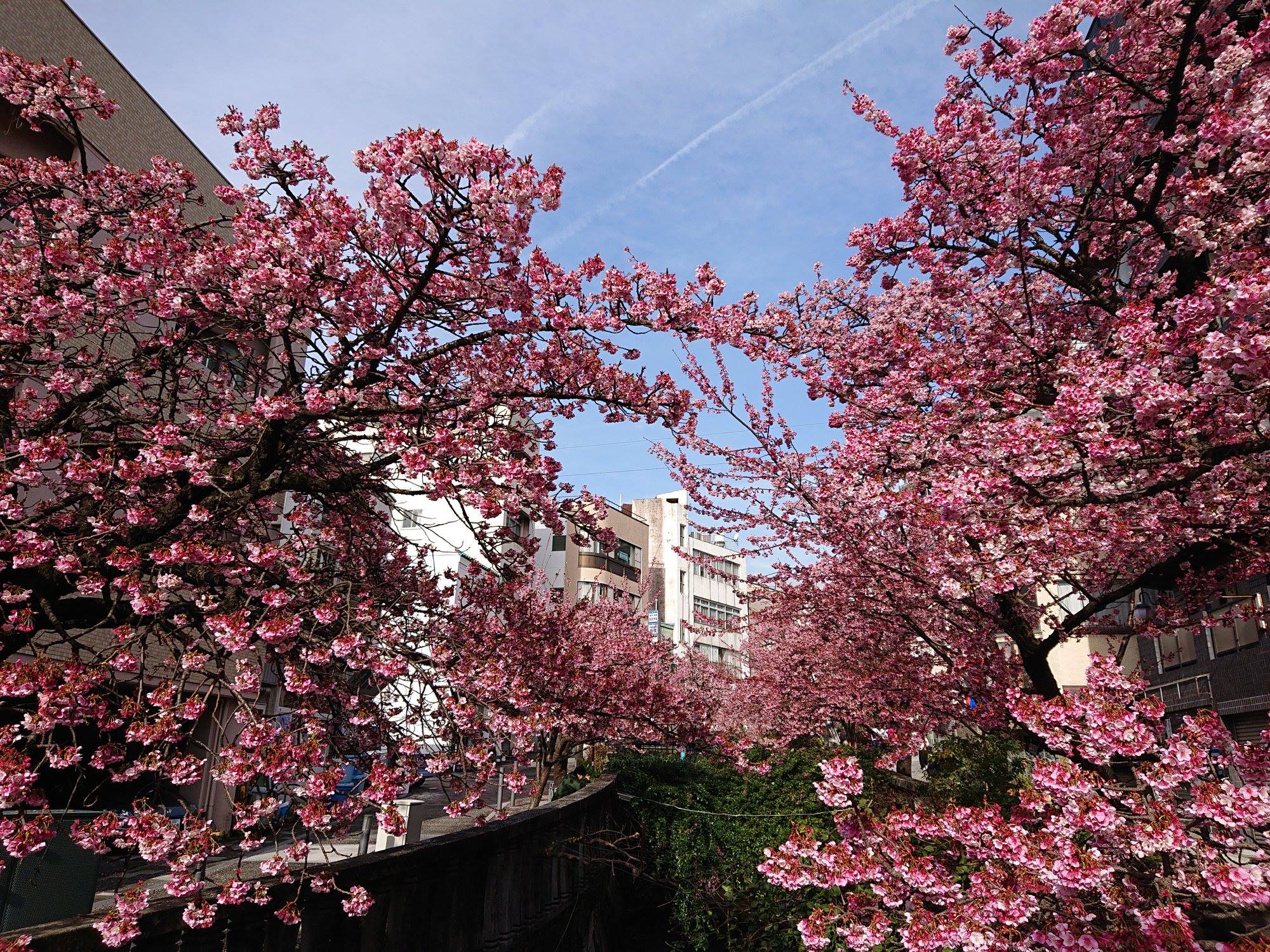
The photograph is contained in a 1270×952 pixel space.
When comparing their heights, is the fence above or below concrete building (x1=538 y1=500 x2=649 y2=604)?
below

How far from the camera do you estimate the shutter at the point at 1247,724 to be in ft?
63.9

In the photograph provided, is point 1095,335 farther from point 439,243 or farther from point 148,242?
point 148,242

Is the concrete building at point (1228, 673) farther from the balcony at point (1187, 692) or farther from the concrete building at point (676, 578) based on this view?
the concrete building at point (676, 578)

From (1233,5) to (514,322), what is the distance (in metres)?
6.13

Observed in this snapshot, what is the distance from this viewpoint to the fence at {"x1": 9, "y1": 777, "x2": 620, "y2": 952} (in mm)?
3758

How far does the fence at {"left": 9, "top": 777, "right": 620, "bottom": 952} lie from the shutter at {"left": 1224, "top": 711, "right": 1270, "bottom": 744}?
17.9m

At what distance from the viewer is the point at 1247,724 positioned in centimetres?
2036

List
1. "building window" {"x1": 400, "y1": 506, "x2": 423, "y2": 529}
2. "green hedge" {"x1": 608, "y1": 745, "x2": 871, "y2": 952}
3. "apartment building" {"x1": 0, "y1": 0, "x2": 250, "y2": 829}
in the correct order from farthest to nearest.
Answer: "apartment building" {"x1": 0, "y1": 0, "x2": 250, "y2": 829} → "green hedge" {"x1": 608, "y1": 745, "x2": 871, "y2": 952} → "building window" {"x1": 400, "y1": 506, "x2": 423, "y2": 529}

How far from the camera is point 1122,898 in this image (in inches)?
162

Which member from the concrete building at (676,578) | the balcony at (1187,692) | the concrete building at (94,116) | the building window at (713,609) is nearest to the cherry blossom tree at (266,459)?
the concrete building at (94,116)

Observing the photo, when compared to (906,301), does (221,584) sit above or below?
below

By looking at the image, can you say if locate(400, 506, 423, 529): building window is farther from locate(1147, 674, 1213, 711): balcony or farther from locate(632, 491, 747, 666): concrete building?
locate(632, 491, 747, 666): concrete building

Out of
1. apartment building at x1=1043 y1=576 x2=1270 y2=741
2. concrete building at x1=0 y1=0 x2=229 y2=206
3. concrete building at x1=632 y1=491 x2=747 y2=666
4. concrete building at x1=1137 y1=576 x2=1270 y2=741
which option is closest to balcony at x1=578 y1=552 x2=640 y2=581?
concrete building at x1=632 y1=491 x2=747 y2=666

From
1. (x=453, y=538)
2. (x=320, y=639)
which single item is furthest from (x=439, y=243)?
(x=453, y=538)
